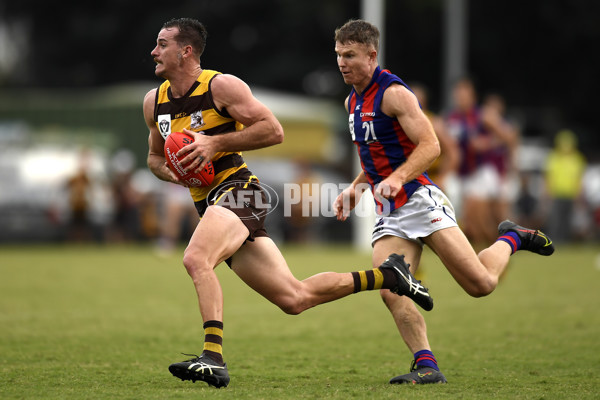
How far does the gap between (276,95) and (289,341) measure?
1110 inches

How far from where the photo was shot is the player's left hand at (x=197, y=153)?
20.5 feet

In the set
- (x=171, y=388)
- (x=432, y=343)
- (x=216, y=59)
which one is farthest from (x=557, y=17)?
(x=171, y=388)

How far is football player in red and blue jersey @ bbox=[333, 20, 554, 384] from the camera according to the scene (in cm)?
639

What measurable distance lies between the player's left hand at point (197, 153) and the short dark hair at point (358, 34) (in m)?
1.18

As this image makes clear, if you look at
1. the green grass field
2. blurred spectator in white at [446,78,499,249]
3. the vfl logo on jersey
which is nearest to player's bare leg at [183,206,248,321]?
the green grass field

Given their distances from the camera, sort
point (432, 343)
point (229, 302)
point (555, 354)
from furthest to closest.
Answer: point (229, 302), point (432, 343), point (555, 354)

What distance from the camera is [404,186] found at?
6605mm

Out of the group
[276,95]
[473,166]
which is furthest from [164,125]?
[276,95]

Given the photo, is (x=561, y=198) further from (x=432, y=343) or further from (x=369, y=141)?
(x=369, y=141)

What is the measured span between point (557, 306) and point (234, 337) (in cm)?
411

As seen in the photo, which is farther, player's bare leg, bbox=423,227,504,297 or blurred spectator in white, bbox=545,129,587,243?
blurred spectator in white, bbox=545,129,587,243

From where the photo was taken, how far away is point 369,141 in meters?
6.65

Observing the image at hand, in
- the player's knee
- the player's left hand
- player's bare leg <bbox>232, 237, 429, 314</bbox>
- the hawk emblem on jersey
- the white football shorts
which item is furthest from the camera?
the hawk emblem on jersey

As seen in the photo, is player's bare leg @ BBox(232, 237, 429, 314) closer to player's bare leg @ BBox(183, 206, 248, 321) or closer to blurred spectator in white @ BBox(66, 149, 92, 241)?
player's bare leg @ BBox(183, 206, 248, 321)
